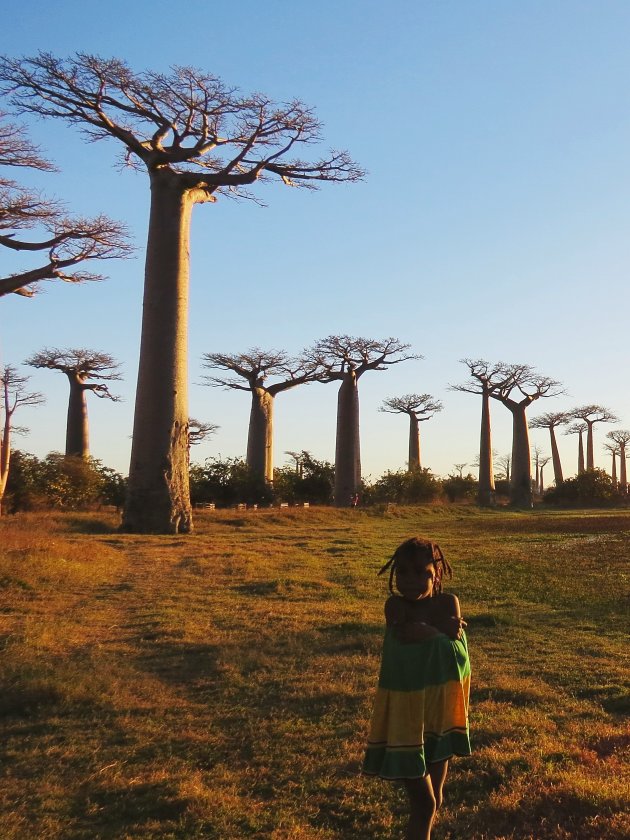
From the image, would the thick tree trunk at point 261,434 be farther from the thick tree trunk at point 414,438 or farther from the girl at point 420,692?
the girl at point 420,692

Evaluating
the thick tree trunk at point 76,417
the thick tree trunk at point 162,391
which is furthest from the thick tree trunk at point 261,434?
the thick tree trunk at point 162,391

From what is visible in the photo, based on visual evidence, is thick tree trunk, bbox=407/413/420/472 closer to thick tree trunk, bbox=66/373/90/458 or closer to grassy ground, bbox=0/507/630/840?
thick tree trunk, bbox=66/373/90/458

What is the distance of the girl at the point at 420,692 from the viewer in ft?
8.24

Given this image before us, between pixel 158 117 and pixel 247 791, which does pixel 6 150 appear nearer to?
pixel 158 117

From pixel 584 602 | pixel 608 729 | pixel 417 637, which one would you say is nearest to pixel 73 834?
pixel 417 637

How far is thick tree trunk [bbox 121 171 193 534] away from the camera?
46.3 feet

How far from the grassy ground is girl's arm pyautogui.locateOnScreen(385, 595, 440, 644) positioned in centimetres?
66

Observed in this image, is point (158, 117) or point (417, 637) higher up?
point (158, 117)

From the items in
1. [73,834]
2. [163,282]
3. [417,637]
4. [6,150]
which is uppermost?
[6,150]

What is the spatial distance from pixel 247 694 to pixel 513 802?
1924 mm

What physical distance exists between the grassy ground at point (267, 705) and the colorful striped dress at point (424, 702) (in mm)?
337

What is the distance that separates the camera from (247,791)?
310cm

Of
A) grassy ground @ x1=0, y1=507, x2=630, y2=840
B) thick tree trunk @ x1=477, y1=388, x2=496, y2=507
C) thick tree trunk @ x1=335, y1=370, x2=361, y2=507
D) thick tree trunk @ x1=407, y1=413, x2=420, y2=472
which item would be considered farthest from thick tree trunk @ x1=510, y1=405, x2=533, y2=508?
grassy ground @ x1=0, y1=507, x2=630, y2=840

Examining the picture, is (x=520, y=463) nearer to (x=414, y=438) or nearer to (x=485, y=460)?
(x=485, y=460)
